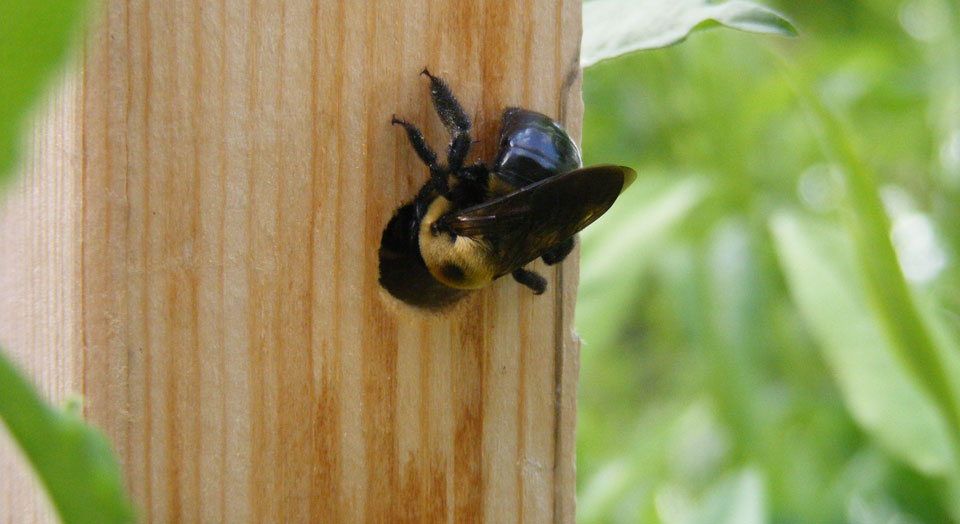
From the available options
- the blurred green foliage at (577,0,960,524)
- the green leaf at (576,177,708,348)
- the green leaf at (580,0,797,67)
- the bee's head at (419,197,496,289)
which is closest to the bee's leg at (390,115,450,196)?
the bee's head at (419,197,496,289)

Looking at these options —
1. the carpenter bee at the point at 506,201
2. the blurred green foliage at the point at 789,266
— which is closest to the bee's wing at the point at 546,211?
the carpenter bee at the point at 506,201

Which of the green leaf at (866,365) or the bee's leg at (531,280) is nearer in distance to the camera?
the bee's leg at (531,280)

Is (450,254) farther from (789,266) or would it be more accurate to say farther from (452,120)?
(789,266)

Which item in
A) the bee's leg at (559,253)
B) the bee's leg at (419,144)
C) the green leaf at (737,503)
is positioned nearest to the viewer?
the bee's leg at (419,144)

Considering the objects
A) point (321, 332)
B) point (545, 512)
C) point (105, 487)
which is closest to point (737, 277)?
point (545, 512)

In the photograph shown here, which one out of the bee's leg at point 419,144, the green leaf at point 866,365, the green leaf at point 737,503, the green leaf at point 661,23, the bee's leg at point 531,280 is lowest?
the green leaf at point 737,503

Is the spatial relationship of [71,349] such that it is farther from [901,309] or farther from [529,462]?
[901,309]

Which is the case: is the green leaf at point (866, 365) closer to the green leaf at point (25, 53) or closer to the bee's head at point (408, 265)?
the bee's head at point (408, 265)
